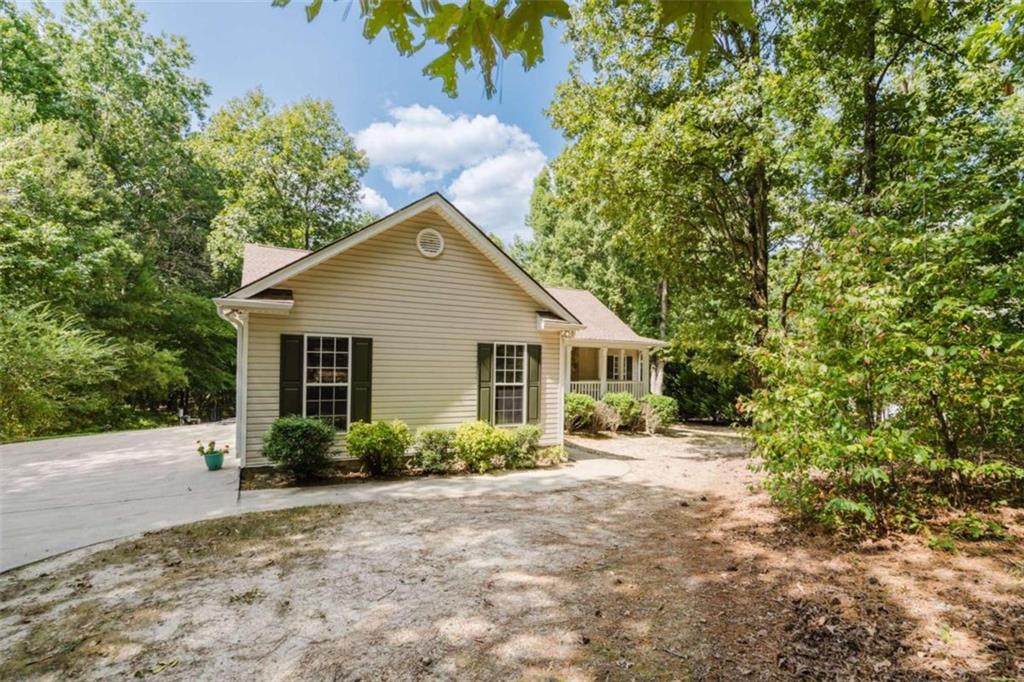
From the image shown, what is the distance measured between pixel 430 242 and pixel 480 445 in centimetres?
415

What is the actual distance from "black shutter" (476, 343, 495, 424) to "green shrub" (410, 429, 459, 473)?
1141 mm

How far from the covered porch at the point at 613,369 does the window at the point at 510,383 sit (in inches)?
259

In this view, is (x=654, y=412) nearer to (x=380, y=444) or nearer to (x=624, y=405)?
(x=624, y=405)

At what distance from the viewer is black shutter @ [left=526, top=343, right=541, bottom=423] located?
9.97 metres

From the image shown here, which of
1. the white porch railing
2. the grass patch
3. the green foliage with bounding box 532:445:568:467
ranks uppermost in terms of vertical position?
the white porch railing

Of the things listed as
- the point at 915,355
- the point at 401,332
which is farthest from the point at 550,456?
the point at 915,355

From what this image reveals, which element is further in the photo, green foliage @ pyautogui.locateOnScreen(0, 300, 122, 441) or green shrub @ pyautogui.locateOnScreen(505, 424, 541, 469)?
green foliage @ pyautogui.locateOnScreen(0, 300, 122, 441)

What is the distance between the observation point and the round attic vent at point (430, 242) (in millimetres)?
9055

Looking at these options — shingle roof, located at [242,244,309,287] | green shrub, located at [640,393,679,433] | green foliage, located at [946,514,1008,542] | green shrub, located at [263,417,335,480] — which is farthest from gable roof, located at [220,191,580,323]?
green foliage, located at [946,514,1008,542]

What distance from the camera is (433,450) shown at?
8.41 m

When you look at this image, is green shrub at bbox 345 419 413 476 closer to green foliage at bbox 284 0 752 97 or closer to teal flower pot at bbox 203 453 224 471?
teal flower pot at bbox 203 453 224 471

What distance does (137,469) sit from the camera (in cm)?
848

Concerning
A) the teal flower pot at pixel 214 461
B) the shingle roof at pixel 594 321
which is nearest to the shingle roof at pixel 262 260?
the teal flower pot at pixel 214 461

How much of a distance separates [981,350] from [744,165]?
606cm
